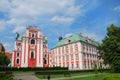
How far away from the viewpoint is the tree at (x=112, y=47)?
40.6m

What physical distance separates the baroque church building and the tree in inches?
956

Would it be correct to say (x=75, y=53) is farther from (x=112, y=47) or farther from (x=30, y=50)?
(x=112, y=47)

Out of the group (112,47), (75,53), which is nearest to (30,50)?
(75,53)

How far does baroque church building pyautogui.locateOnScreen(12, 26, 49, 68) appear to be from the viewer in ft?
187

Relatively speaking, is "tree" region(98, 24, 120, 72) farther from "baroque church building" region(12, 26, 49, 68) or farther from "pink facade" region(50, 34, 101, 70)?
"baroque church building" region(12, 26, 49, 68)

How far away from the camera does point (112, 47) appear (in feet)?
137

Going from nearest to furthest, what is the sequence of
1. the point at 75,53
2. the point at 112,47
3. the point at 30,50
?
the point at 112,47 → the point at 30,50 → the point at 75,53

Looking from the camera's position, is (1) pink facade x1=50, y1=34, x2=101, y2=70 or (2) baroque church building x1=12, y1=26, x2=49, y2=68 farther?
(1) pink facade x1=50, y1=34, x2=101, y2=70

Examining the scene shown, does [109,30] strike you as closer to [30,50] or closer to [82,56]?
[82,56]

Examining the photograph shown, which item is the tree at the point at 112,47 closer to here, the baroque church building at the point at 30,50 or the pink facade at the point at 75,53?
the pink facade at the point at 75,53

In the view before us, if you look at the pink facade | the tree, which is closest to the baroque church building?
the pink facade

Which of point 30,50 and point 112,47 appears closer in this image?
point 112,47

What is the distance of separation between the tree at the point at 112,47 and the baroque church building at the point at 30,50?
2427 centimetres

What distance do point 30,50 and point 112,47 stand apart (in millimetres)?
29954
